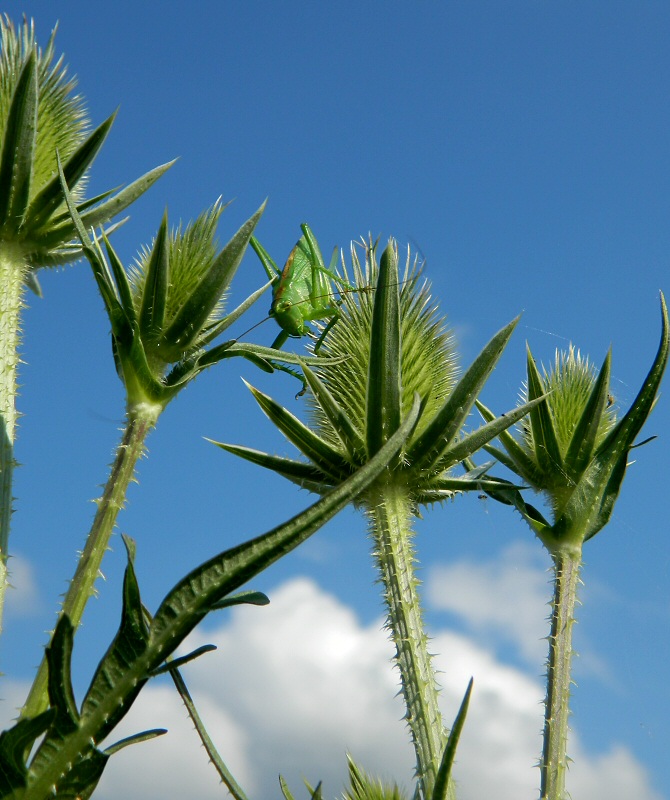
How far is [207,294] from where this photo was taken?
7.72 ft

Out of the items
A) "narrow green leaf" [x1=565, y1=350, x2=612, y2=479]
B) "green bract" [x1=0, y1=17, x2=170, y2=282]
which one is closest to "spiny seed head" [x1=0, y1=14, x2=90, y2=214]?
"green bract" [x1=0, y1=17, x2=170, y2=282]

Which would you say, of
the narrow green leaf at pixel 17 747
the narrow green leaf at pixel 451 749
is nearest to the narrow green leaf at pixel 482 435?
the narrow green leaf at pixel 451 749

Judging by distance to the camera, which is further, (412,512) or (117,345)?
(412,512)

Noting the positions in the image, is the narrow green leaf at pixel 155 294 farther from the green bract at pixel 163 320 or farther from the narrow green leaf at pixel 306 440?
the narrow green leaf at pixel 306 440

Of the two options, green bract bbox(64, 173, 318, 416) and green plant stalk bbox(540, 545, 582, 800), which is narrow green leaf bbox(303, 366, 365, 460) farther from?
green plant stalk bbox(540, 545, 582, 800)

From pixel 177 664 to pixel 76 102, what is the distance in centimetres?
209

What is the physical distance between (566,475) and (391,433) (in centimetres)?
67

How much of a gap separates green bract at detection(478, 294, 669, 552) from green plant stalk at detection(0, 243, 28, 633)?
146cm

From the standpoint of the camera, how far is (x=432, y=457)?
2.59 meters

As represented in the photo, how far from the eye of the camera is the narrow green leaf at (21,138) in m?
2.23

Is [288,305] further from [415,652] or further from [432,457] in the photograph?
[415,652]

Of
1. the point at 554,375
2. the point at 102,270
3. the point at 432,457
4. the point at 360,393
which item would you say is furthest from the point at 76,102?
the point at 554,375

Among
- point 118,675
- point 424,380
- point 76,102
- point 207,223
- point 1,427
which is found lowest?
point 118,675

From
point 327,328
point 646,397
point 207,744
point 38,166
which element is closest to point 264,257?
point 327,328
